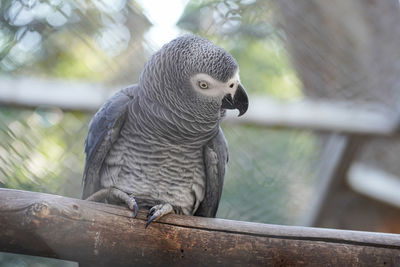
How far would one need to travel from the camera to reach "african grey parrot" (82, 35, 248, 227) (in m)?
1.45

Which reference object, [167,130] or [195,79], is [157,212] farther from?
[195,79]

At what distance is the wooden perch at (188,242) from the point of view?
1119 millimetres

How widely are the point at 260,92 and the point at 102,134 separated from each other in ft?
4.57

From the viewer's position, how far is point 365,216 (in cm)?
288

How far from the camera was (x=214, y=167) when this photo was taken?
1692mm

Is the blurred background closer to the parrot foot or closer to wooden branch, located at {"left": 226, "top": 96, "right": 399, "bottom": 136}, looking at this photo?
wooden branch, located at {"left": 226, "top": 96, "right": 399, "bottom": 136}

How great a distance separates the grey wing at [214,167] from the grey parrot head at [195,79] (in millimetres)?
222

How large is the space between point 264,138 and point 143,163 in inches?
52.0

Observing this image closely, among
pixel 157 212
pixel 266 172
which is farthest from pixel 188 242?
pixel 266 172

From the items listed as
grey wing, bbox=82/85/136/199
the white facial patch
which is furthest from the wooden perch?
the white facial patch

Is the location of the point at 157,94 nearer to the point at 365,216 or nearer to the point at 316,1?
the point at 316,1

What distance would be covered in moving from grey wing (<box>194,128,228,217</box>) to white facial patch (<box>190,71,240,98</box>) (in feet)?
0.98

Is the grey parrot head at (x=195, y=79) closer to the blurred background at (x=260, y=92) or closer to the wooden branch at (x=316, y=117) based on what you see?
the blurred background at (x=260, y=92)

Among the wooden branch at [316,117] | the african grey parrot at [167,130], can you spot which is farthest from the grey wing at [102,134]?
the wooden branch at [316,117]
